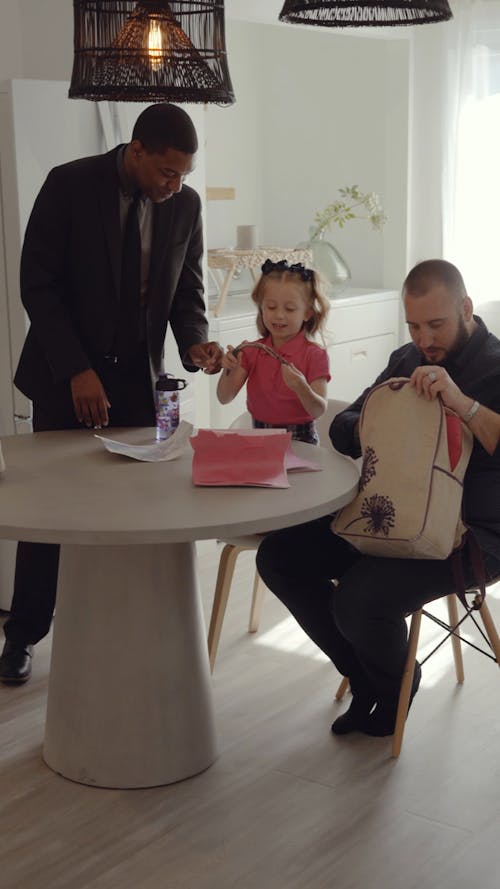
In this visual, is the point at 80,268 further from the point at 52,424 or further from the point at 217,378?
the point at 217,378

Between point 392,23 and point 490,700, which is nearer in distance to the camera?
point 392,23

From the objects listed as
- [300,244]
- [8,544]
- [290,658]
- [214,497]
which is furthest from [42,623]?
[300,244]

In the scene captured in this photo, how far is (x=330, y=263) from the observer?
4805mm

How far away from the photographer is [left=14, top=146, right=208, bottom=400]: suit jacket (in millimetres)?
2818

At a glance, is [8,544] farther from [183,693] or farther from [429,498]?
[429,498]

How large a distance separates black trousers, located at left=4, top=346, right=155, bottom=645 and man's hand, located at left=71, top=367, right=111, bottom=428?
19 centimetres

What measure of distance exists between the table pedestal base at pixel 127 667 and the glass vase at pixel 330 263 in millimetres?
2540

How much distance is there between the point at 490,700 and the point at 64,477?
126 cm

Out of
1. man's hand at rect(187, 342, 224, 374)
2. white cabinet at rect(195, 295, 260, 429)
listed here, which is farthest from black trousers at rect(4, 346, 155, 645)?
white cabinet at rect(195, 295, 260, 429)

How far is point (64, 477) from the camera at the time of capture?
7.65 ft

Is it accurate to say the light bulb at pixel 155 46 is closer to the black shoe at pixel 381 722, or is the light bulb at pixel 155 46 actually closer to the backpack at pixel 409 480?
the backpack at pixel 409 480

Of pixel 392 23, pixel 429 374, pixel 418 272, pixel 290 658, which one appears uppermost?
pixel 392 23

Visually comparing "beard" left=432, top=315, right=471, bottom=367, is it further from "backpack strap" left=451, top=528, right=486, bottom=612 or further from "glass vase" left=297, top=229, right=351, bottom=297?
"glass vase" left=297, top=229, right=351, bottom=297

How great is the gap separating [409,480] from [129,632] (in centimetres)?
66
